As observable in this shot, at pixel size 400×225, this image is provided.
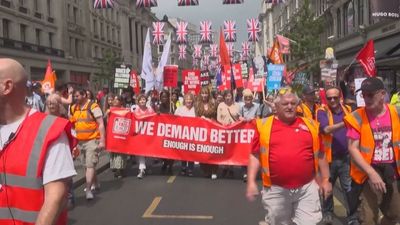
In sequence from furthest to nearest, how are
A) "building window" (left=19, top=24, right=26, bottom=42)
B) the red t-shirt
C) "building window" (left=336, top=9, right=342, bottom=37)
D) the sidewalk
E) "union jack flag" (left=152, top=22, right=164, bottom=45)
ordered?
"building window" (left=19, top=24, right=26, bottom=42)
"building window" (left=336, top=9, right=342, bottom=37)
"union jack flag" (left=152, top=22, right=164, bottom=45)
the sidewalk
the red t-shirt

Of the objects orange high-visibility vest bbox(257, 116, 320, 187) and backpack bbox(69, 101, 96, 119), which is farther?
backpack bbox(69, 101, 96, 119)

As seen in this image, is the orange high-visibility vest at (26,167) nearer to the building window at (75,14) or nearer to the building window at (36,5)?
the building window at (36,5)

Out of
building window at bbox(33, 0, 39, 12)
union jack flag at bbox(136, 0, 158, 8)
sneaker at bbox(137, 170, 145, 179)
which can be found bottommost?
sneaker at bbox(137, 170, 145, 179)

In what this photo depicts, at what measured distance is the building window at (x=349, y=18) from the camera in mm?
38375

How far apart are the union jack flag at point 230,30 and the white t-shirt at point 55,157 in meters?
34.6

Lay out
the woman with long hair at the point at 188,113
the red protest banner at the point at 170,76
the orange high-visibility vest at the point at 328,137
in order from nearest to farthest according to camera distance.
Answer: the orange high-visibility vest at the point at 328,137 < the woman with long hair at the point at 188,113 < the red protest banner at the point at 170,76

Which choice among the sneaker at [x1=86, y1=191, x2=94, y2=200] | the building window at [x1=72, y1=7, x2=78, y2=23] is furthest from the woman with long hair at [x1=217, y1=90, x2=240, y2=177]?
the building window at [x1=72, y1=7, x2=78, y2=23]

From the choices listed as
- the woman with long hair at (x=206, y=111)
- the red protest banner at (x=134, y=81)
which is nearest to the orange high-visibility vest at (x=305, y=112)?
the woman with long hair at (x=206, y=111)

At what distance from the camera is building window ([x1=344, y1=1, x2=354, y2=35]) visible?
38.4 m

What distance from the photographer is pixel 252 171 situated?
4.88 m

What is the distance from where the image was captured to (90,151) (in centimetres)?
874

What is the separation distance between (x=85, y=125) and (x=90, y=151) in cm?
41

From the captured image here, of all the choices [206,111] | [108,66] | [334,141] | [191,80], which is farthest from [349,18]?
[334,141]

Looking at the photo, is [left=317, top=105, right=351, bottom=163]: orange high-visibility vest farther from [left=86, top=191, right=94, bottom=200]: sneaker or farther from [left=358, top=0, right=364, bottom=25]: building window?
[left=358, top=0, right=364, bottom=25]: building window
